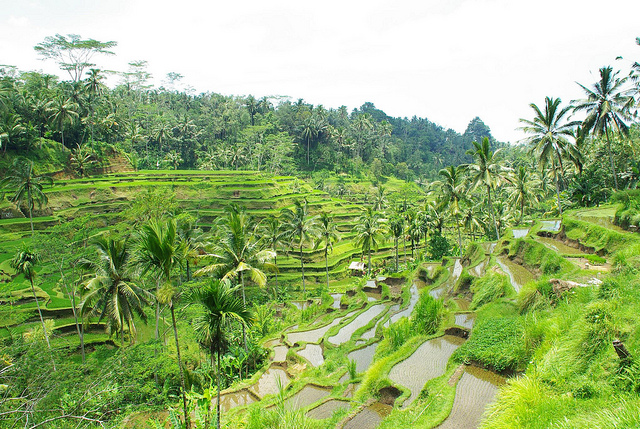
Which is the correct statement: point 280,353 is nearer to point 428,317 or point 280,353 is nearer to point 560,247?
point 428,317

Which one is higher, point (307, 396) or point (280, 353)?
point (307, 396)

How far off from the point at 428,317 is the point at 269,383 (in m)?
8.17

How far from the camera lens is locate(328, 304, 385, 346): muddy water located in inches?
802

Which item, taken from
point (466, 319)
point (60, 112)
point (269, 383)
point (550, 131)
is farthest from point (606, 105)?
point (60, 112)

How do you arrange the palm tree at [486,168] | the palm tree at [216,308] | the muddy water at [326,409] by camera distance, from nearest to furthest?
1. the palm tree at [216,308]
2. the muddy water at [326,409]
3. the palm tree at [486,168]

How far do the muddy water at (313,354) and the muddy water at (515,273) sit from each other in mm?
10461

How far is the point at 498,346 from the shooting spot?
1104cm

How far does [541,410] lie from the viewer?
20.4 feet

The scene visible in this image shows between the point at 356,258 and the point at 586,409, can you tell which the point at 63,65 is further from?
the point at 586,409

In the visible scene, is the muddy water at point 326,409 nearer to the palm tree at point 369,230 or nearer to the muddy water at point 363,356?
the muddy water at point 363,356

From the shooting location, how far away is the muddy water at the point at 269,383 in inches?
Answer: 613

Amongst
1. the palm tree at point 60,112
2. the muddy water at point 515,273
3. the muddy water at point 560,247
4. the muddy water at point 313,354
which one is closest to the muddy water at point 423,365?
the muddy water at point 515,273

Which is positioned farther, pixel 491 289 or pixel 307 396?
pixel 491 289

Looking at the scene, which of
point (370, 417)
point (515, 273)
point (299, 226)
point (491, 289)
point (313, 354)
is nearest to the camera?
point (370, 417)
